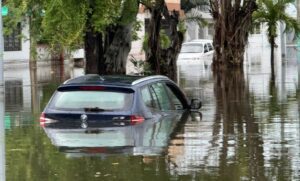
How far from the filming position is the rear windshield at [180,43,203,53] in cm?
4269

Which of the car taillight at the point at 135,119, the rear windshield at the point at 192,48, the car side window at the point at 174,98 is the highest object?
the rear windshield at the point at 192,48

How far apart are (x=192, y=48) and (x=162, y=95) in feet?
104

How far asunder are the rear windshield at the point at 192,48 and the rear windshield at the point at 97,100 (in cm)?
3244

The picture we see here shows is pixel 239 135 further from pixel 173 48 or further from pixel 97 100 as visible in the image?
pixel 173 48

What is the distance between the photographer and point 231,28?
109ft

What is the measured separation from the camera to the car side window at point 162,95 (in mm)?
11202

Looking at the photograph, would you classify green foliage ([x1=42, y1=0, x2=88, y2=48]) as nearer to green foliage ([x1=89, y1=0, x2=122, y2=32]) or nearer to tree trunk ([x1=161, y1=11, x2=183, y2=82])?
green foliage ([x1=89, y1=0, x2=122, y2=32])

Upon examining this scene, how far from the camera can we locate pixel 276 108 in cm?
1538

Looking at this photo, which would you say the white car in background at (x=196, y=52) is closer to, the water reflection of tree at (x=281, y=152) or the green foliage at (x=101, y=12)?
Result: the green foliage at (x=101, y=12)

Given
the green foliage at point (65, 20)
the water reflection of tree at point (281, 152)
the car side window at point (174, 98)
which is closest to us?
the water reflection of tree at point (281, 152)

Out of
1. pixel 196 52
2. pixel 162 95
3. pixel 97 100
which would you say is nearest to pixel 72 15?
pixel 162 95

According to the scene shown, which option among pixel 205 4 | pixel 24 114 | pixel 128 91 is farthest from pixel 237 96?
pixel 205 4

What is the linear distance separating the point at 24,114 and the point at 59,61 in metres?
30.2

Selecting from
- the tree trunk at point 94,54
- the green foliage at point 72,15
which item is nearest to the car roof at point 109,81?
the green foliage at point 72,15
